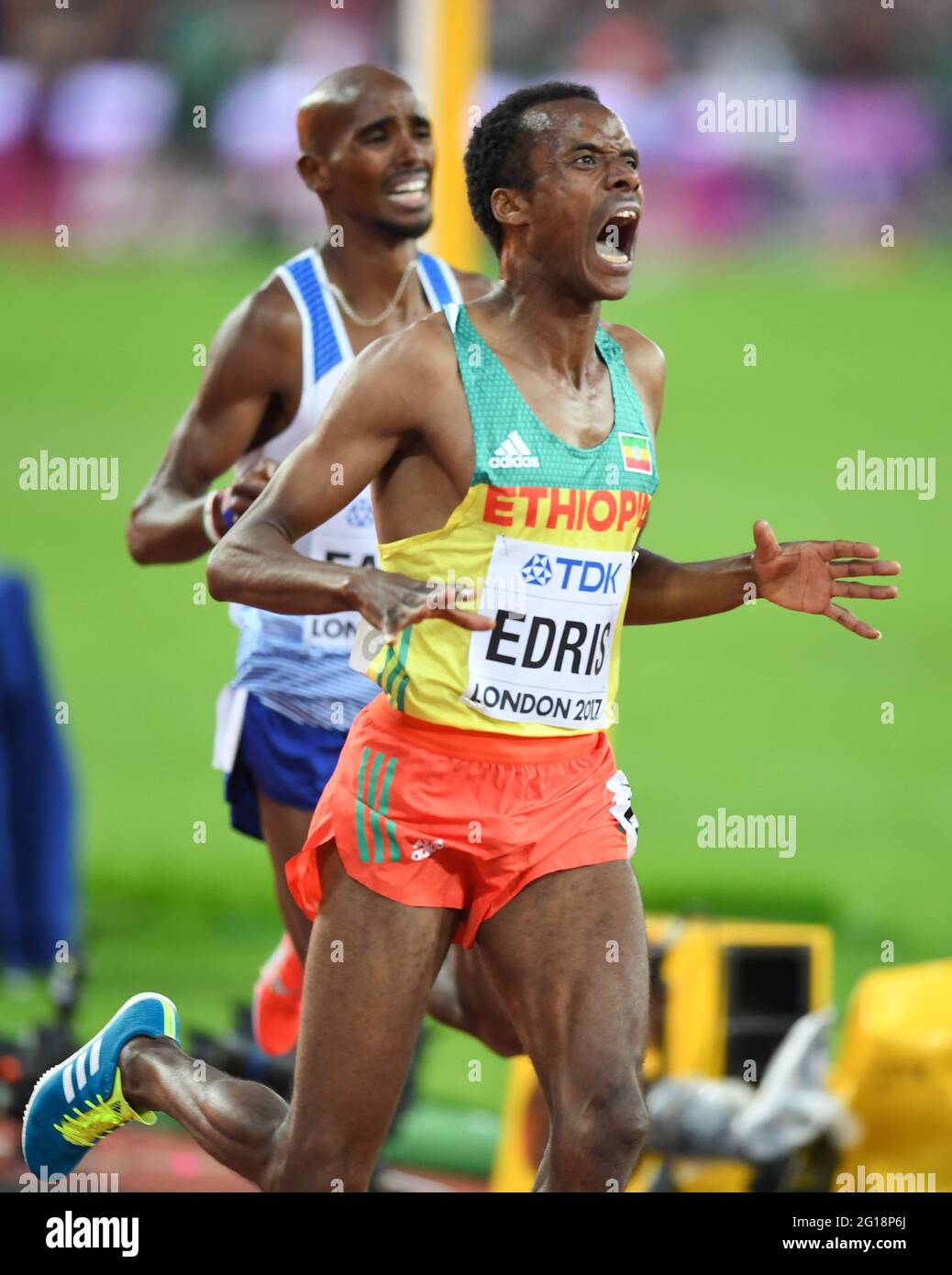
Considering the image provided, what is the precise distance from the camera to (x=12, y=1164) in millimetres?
6109

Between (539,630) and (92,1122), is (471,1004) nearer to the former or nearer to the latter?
(92,1122)

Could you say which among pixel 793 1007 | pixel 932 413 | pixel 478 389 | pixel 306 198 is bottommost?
pixel 793 1007

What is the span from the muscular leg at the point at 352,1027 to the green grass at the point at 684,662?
2.79 m

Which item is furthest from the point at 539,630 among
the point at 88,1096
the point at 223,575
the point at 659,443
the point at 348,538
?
the point at 659,443

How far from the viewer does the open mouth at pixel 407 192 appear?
5461 mm

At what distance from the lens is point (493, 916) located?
4.30 meters

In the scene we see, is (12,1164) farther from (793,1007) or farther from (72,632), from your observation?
(72,632)

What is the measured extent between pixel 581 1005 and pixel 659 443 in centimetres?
1731

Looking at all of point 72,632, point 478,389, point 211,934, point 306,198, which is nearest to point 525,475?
point 478,389

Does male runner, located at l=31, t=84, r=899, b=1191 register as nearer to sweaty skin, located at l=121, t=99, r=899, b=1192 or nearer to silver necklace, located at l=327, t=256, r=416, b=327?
sweaty skin, located at l=121, t=99, r=899, b=1192

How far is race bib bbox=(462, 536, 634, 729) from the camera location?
4262 millimetres

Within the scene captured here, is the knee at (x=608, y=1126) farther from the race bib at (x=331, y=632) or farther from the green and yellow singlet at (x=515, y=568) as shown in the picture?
the race bib at (x=331, y=632)

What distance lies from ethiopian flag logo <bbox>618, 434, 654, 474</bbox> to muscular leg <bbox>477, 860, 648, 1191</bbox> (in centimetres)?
77
